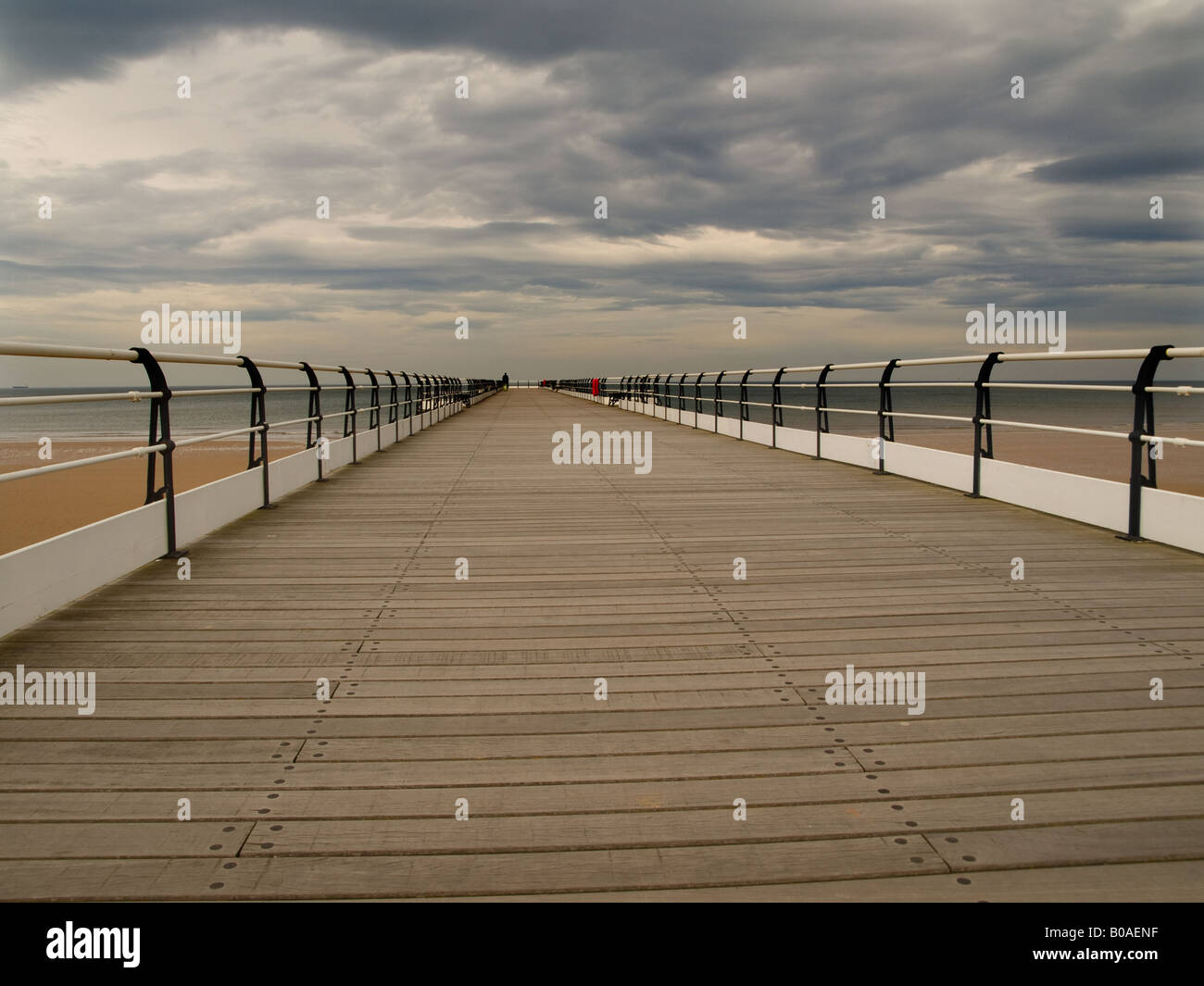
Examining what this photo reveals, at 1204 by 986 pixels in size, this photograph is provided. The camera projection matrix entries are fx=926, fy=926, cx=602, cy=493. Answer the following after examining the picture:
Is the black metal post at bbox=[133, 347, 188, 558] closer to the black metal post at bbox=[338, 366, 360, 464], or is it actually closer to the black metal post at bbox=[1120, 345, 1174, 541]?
the black metal post at bbox=[338, 366, 360, 464]

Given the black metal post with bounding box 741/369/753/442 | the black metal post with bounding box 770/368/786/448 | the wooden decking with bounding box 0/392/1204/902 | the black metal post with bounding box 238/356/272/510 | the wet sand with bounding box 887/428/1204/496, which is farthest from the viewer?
the wet sand with bounding box 887/428/1204/496

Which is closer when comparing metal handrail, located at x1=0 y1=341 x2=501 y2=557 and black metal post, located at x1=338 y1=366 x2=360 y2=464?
metal handrail, located at x1=0 y1=341 x2=501 y2=557

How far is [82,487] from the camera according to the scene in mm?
25375

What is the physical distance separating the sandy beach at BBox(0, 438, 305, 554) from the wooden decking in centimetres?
930

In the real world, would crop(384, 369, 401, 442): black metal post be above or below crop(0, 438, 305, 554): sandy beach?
above

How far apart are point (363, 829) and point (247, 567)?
11.6ft

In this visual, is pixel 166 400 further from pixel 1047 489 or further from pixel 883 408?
pixel 883 408

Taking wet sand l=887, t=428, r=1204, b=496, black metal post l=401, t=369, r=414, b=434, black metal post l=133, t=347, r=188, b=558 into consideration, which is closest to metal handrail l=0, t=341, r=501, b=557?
black metal post l=133, t=347, r=188, b=558

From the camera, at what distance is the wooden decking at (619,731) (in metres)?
2.19

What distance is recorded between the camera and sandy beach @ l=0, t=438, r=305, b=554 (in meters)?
18.3

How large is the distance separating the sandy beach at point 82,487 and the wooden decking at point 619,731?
9.30 meters

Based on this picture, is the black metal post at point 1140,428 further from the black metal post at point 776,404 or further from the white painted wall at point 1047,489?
the black metal post at point 776,404

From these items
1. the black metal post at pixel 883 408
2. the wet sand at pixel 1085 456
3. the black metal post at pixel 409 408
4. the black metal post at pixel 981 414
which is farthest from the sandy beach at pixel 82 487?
the wet sand at pixel 1085 456
